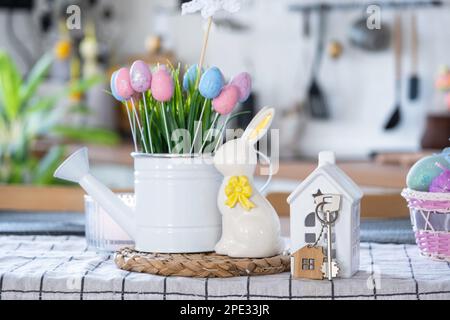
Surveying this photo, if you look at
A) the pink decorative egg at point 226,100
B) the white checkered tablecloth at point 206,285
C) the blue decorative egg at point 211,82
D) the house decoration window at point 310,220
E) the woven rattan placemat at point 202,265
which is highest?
the blue decorative egg at point 211,82

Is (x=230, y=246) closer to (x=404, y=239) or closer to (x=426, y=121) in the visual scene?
(x=404, y=239)

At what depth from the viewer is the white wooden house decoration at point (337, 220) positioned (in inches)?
40.3

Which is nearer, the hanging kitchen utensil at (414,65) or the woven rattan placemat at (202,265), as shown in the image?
the woven rattan placemat at (202,265)

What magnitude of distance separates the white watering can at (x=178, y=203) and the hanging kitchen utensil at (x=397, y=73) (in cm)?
292

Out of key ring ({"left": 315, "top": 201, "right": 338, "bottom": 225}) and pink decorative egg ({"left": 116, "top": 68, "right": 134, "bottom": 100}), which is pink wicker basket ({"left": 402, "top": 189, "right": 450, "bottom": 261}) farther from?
pink decorative egg ({"left": 116, "top": 68, "right": 134, "bottom": 100})

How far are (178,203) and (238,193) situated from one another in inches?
3.1

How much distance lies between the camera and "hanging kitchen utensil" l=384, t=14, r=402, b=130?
12.9 feet

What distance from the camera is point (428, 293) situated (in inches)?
38.9

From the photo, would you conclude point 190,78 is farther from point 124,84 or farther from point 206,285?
point 206,285

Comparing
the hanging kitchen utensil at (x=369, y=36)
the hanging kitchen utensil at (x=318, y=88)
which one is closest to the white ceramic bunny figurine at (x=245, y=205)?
the hanging kitchen utensil at (x=369, y=36)

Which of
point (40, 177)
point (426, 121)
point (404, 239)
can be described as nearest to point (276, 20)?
point (426, 121)

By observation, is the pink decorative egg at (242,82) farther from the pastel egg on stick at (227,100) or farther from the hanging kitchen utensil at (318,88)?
the hanging kitchen utensil at (318,88)
